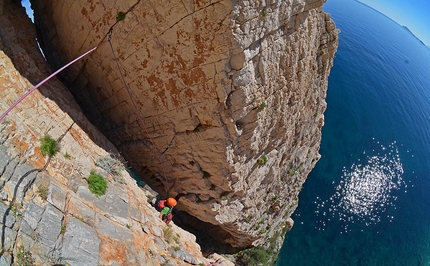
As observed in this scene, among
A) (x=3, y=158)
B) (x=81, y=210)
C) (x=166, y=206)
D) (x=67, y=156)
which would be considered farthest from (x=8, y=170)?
(x=166, y=206)

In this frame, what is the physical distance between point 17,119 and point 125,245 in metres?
4.14

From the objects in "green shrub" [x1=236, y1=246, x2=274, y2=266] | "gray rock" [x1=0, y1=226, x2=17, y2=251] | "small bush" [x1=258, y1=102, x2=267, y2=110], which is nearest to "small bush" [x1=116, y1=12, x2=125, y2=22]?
"small bush" [x1=258, y1=102, x2=267, y2=110]

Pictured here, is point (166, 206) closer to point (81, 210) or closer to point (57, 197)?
point (81, 210)

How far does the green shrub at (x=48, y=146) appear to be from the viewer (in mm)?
7066

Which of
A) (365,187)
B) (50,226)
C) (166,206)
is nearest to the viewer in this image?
(50,226)

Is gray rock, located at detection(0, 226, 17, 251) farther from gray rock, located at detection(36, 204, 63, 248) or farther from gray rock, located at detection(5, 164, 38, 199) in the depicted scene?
gray rock, located at detection(5, 164, 38, 199)

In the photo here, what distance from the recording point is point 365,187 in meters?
26.9

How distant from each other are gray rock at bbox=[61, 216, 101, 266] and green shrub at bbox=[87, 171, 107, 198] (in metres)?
1.11

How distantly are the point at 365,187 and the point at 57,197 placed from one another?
90.6 ft

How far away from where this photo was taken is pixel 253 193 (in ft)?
42.1

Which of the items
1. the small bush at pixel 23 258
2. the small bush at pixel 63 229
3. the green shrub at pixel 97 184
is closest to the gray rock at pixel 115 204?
the green shrub at pixel 97 184

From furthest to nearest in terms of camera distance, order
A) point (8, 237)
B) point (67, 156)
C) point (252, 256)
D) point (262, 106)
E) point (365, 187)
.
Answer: point (365, 187) < point (252, 256) < point (262, 106) < point (67, 156) < point (8, 237)

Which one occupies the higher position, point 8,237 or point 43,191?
point 43,191


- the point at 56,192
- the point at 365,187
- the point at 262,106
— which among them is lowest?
the point at 56,192
